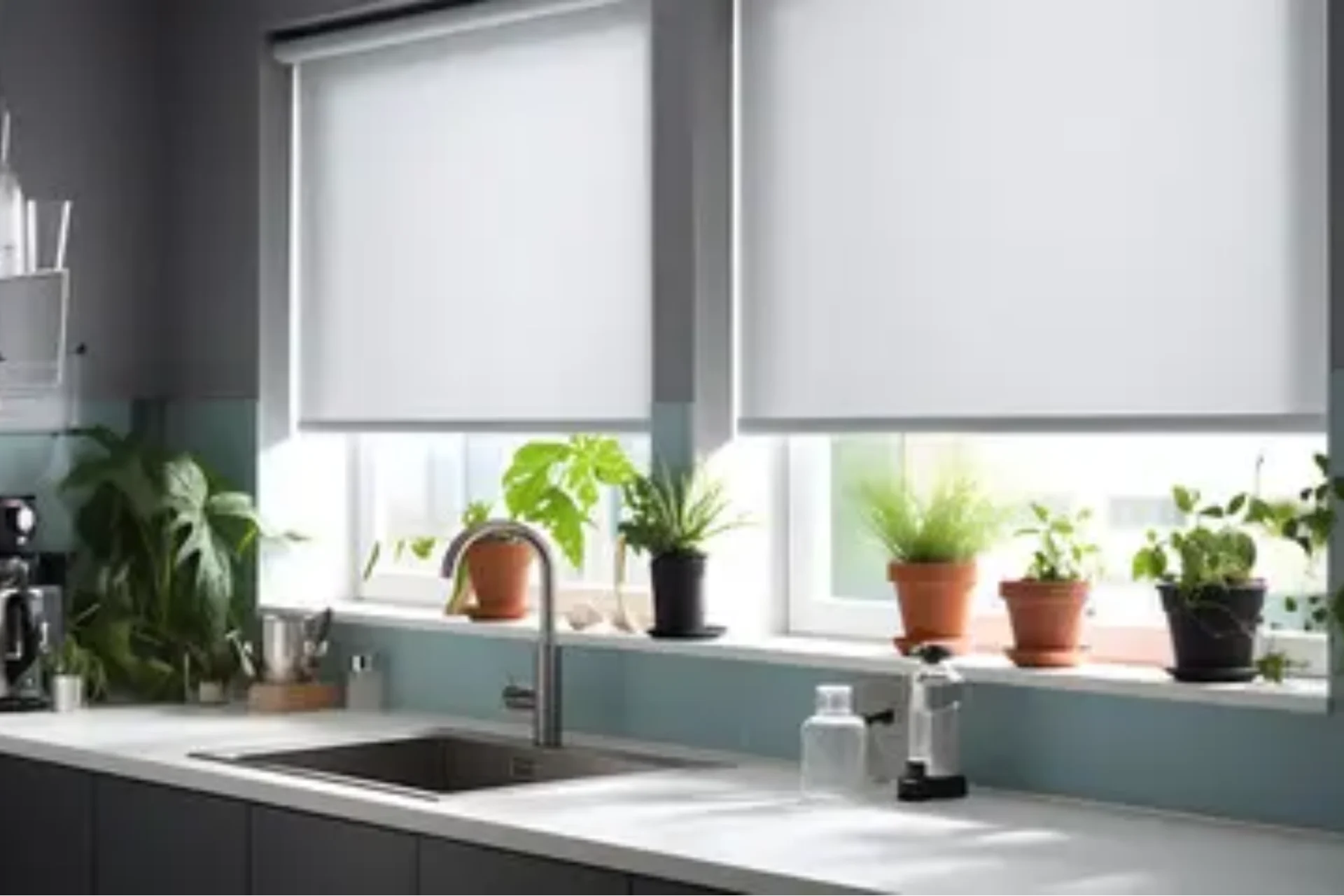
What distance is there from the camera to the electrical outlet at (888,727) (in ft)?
11.6

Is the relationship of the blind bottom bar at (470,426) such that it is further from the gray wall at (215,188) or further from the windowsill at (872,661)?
the windowsill at (872,661)

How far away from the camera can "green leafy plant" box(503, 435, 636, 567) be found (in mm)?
4215

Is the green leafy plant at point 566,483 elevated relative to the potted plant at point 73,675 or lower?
elevated

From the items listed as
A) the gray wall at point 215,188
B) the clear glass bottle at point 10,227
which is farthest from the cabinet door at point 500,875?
the gray wall at point 215,188

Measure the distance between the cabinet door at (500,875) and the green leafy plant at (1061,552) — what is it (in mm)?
829

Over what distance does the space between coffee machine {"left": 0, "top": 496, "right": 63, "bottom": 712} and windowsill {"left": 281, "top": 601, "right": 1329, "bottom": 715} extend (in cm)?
55

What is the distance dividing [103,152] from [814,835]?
2.51 meters

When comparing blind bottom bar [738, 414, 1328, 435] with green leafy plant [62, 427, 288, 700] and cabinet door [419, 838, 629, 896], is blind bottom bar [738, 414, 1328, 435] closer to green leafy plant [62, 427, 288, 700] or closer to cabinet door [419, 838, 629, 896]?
cabinet door [419, 838, 629, 896]

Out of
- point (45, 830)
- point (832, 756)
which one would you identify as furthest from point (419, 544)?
point (832, 756)

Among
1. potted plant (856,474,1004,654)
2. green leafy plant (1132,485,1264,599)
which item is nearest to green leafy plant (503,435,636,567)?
potted plant (856,474,1004,654)

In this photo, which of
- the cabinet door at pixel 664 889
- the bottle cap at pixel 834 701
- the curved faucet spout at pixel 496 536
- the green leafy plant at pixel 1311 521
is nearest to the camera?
the cabinet door at pixel 664 889

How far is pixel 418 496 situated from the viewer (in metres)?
4.81

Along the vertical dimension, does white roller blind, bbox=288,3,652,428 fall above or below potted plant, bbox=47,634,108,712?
above

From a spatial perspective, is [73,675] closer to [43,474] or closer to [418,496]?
[43,474]
